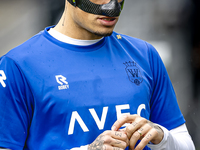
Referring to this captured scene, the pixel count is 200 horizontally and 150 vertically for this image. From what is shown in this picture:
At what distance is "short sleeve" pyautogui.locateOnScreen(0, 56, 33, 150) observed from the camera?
5.85 ft

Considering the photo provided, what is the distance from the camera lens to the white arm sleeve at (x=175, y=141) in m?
2.01

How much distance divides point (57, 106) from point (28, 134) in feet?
0.79

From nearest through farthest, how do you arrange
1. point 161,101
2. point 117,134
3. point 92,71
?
point 117,134 → point 92,71 → point 161,101

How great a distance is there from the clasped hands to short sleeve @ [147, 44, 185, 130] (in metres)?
0.35

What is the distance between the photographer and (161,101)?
7.39ft

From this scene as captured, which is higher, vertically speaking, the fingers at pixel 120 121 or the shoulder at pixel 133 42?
the shoulder at pixel 133 42

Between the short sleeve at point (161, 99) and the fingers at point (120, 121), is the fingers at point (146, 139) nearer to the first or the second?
the fingers at point (120, 121)

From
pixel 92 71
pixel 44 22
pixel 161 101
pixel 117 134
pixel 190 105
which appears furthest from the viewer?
pixel 190 105

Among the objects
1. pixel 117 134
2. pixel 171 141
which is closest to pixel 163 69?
A: pixel 171 141

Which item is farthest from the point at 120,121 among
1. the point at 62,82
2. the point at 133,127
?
the point at 62,82

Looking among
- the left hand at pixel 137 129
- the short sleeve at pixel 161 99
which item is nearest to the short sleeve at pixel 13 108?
the left hand at pixel 137 129

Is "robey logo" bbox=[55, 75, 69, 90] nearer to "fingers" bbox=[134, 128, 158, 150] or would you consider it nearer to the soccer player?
the soccer player

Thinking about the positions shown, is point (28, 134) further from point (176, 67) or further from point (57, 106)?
point (176, 67)

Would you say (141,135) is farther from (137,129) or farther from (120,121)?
(120,121)
